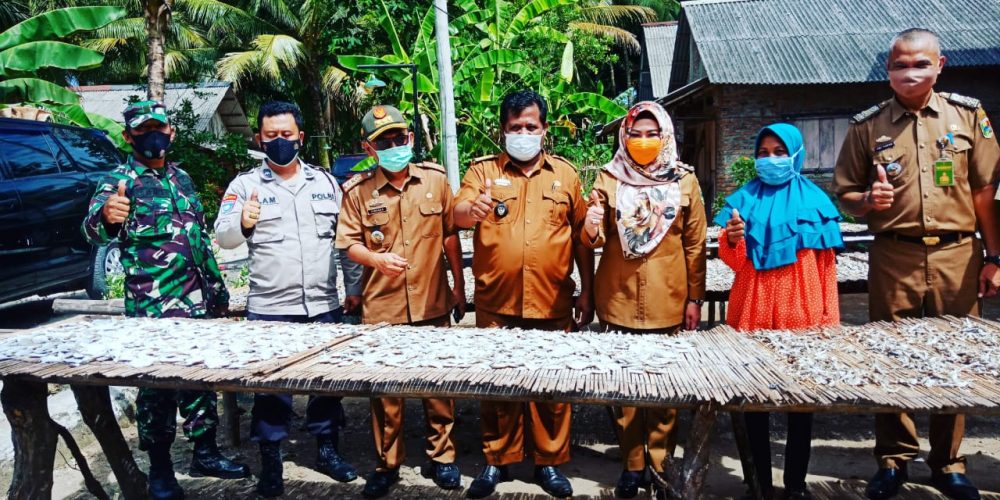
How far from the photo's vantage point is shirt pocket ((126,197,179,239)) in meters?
3.38

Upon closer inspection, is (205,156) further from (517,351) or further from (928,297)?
(928,297)

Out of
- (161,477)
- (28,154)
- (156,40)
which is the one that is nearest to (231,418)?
(161,477)

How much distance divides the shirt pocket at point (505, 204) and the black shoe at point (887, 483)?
2018mm

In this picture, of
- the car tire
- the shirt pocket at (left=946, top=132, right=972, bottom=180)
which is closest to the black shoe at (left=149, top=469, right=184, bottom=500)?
the shirt pocket at (left=946, top=132, right=972, bottom=180)

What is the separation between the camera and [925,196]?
121 inches

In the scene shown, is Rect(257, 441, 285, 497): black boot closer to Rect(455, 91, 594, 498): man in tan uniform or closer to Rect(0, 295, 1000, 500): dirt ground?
Rect(0, 295, 1000, 500): dirt ground

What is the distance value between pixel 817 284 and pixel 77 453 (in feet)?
11.1

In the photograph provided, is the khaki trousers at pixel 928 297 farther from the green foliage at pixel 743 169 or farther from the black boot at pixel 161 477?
the green foliage at pixel 743 169

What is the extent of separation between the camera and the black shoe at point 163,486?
3330mm

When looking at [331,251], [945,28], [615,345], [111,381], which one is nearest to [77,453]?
[111,381]

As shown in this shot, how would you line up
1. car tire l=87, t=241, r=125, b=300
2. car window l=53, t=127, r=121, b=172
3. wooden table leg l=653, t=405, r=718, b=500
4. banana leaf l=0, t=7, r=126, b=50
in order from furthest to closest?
banana leaf l=0, t=7, r=126, b=50 < car tire l=87, t=241, r=125, b=300 < car window l=53, t=127, r=121, b=172 < wooden table leg l=653, t=405, r=718, b=500

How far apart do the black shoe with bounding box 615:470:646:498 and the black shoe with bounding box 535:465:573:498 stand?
239mm

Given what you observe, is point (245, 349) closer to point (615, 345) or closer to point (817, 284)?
point (615, 345)

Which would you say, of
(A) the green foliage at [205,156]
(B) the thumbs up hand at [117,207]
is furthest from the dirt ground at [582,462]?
(A) the green foliage at [205,156]
